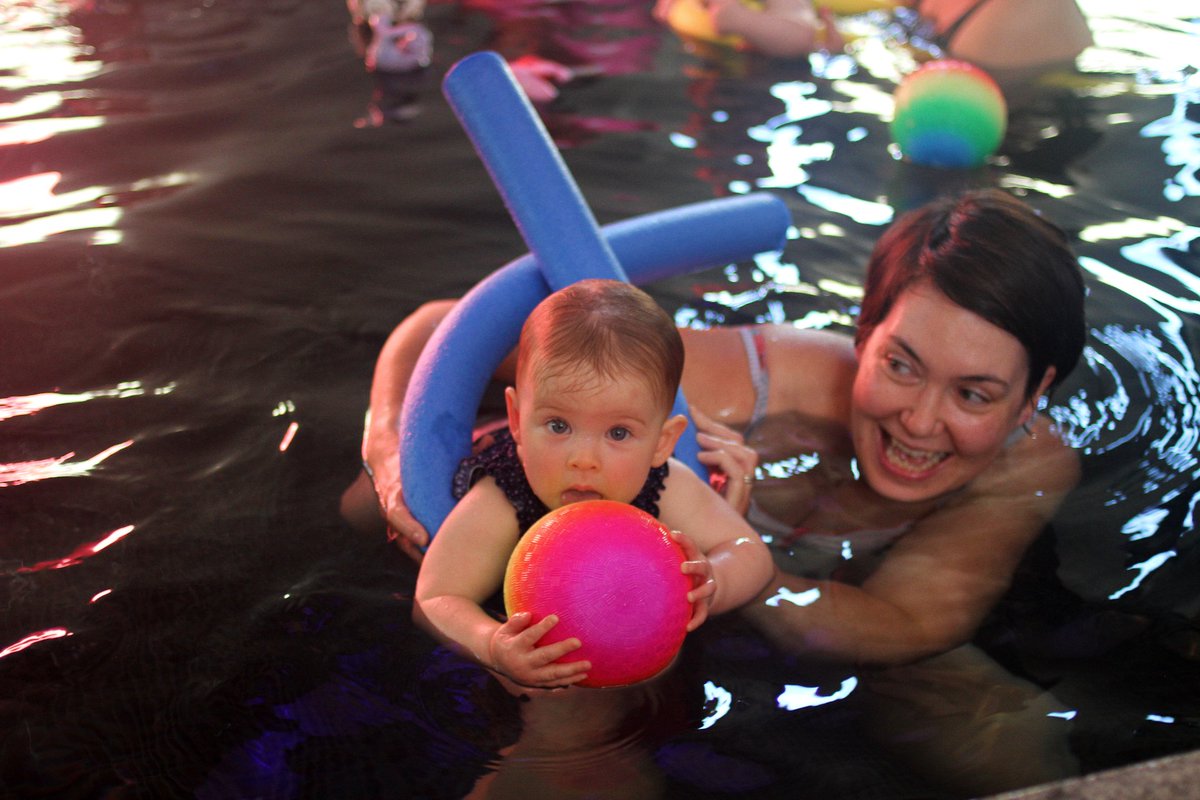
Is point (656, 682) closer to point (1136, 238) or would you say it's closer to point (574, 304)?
point (574, 304)

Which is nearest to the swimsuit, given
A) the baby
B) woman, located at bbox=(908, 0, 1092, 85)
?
the baby

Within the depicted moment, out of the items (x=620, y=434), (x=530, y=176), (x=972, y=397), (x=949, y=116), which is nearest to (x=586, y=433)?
(x=620, y=434)

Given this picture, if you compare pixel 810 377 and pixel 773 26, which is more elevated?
pixel 773 26

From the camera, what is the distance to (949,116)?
17.8 ft

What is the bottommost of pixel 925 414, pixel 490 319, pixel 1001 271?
pixel 925 414

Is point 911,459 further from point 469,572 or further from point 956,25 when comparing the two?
point 956,25

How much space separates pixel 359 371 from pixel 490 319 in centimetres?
93

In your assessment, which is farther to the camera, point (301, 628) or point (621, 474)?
point (301, 628)

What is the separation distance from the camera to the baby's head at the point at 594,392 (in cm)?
227

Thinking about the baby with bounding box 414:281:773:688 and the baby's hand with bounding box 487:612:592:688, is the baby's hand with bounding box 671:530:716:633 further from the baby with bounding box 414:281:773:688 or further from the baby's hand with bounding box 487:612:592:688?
the baby's hand with bounding box 487:612:592:688

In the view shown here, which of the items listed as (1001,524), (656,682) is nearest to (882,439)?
(1001,524)

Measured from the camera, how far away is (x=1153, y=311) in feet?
14.4

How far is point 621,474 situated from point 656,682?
51 centimetres

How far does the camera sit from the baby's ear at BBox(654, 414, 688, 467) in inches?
95.7
